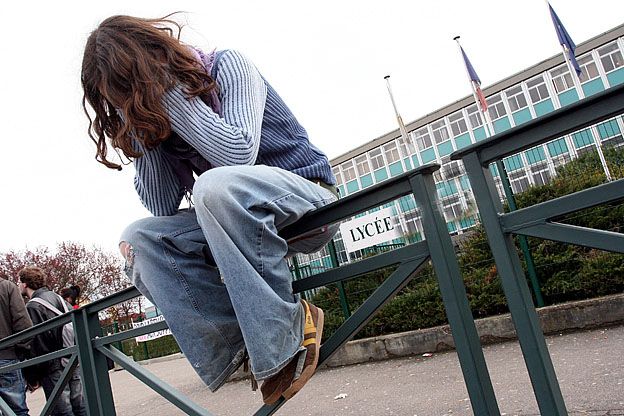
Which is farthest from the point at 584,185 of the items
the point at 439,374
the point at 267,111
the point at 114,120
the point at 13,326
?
the point at 13,326

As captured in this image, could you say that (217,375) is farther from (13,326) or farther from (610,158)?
(610,158)

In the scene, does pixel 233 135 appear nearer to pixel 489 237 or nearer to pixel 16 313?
pixel 489 237

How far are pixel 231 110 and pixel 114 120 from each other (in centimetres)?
43

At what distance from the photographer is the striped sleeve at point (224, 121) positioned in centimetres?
149

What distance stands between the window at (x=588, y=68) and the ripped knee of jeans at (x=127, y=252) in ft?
109

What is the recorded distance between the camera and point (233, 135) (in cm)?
148

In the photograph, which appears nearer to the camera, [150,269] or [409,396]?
[150,269]

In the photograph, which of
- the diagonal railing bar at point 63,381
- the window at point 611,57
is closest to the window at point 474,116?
the window at point 611,57

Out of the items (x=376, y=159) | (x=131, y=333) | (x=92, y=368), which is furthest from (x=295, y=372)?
(x=376, y=159)

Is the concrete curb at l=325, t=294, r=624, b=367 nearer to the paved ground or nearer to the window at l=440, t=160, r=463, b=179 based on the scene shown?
the paved ground

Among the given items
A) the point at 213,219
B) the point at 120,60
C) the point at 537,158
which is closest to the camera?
the point at 213,219

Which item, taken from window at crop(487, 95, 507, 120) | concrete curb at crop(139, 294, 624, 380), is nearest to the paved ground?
concrete curb at crop(139, 294, 624, 380)

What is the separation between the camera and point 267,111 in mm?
1748

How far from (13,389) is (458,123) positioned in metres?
34.6
